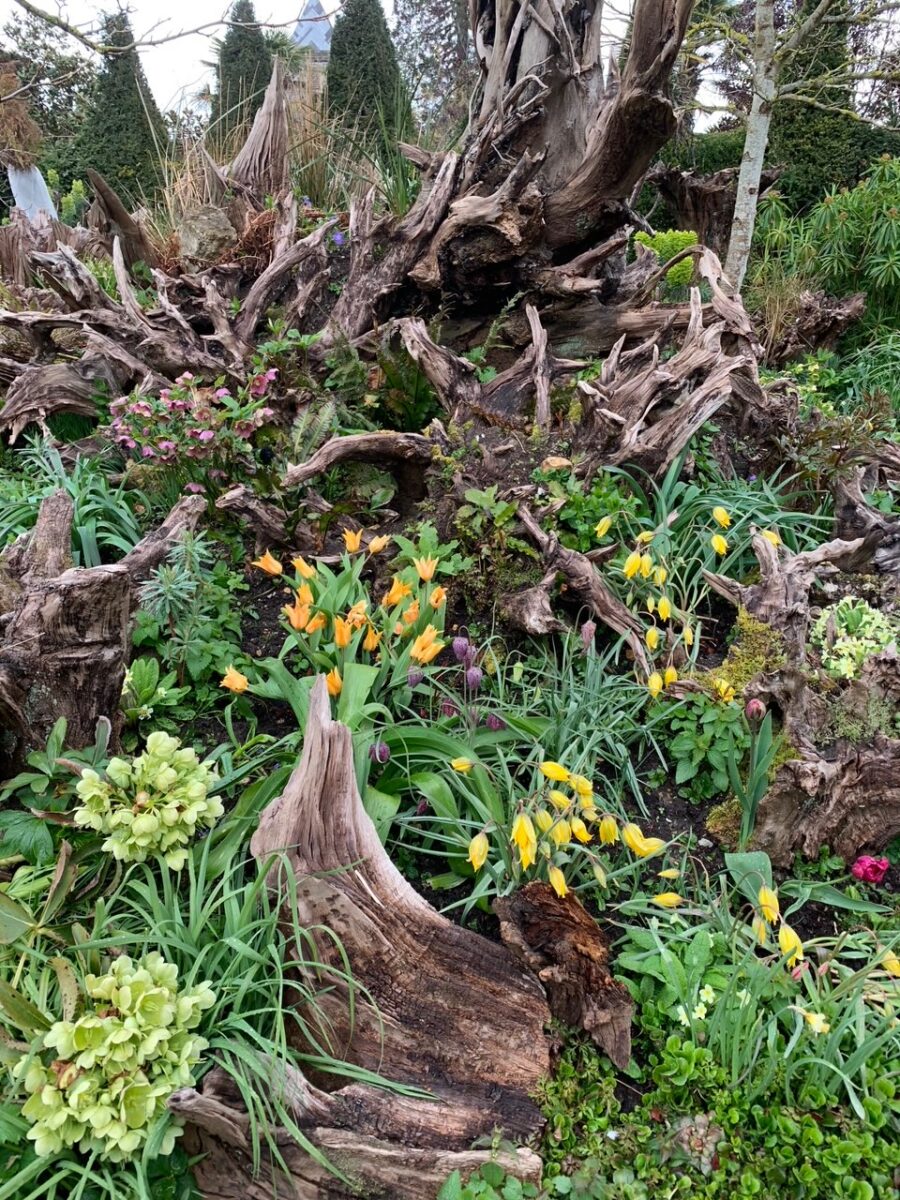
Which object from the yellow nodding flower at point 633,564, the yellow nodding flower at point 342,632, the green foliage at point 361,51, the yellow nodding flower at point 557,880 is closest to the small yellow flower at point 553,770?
the yellow nodding flower at point 557,880

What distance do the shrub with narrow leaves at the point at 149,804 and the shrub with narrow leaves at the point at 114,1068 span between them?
1.09 ft

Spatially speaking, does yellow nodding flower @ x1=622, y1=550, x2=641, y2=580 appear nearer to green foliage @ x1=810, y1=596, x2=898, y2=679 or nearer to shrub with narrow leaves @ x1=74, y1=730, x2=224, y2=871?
green foliage @ x1=810, y1=596, x2=898, y2=679

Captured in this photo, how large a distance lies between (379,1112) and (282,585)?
6.82 ft

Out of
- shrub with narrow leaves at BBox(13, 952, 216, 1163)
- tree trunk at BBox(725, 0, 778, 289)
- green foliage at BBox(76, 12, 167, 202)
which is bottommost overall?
shrub with narrow leaves at BBox(13, 952, 216, 1163)

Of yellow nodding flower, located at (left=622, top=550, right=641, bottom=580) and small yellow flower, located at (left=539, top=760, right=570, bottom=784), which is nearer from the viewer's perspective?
small yellow flower, located at (left=539, top=760, right=570, bottom=784)

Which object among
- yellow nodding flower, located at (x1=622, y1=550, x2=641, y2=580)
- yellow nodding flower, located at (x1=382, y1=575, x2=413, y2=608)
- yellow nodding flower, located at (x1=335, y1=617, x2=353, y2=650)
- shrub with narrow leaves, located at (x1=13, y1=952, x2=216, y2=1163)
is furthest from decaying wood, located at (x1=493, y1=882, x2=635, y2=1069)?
yellow nodding flower, located at (x1=622, y1=550, x2=641, y2=580)

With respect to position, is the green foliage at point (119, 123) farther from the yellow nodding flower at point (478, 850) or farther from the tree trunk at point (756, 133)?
the yellow nodding flower at point (478, 850)

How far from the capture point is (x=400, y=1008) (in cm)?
170

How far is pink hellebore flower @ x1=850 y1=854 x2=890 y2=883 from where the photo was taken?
6.69ft

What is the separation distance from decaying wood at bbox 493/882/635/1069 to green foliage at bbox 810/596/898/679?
1.36 meters

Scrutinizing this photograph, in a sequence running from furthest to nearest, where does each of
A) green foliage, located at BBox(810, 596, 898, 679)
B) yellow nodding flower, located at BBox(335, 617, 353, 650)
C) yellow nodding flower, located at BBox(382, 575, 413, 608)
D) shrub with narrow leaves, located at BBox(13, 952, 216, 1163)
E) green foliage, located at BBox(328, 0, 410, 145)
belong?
green foliage, located at BBox(328, 0, 410, 145)
green foliage, located at BBox(810, 596, 898, 679)
yellow nodding flower, located at BBox(382, 575, 413, 608)
yellow nodding flower, located at BBox(335, 617, 353, 650)
shrub with narrow leaves, located at BBox(13, 952, 216, 1163)

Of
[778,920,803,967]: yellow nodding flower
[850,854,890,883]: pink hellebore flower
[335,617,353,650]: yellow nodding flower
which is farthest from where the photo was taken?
[335,617,353,650]: yellow nodding flower

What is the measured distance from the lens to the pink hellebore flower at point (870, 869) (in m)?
2.04

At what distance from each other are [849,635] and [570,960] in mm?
1655
